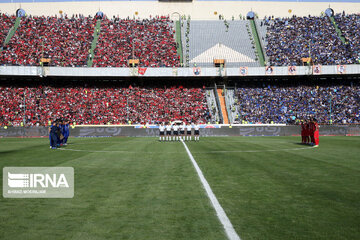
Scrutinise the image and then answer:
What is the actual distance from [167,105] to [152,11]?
26.9 m

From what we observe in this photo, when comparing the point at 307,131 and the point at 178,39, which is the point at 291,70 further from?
the point at 307,131

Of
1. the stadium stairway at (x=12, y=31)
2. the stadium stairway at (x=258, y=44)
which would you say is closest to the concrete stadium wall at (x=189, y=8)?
the stadium stairway at (x=258, y=44)

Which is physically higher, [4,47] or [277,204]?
[4,47]

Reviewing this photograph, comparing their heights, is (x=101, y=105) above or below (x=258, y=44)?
below

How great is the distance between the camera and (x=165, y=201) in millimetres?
6863

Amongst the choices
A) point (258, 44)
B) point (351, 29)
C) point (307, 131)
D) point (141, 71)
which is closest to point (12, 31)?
point (141, 71)

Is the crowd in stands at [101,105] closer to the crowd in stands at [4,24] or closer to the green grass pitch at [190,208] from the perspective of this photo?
the crowd in stands at [4,24]

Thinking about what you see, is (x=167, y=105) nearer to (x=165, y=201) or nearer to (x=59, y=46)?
(x=59, y=46)

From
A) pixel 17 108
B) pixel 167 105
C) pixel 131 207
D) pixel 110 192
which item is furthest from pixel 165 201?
pixel 17 108

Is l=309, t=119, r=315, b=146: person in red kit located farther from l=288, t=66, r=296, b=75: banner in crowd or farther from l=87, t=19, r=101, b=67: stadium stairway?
l=87, t=19, r=101, b=67: stadium stairway

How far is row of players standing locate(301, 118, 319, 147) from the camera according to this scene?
871 inches
